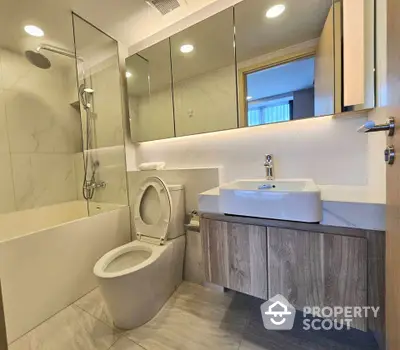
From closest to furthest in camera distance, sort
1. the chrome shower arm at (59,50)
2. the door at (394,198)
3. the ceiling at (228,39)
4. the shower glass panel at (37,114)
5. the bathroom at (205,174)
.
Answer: the door at (394,198)
the bathroom at (205,174)
the ceiling at (228,39)
the shower glass panel at (37,114)
the chrome shower arm at (59,50)

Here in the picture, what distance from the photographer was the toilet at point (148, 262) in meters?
1.27

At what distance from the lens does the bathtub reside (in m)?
1.29

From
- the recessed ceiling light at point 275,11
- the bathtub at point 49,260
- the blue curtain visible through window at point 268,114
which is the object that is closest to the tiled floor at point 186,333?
the bathtub at point 49,260

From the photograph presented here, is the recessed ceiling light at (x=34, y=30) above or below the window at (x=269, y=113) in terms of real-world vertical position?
above

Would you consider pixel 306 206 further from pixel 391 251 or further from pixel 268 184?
pixel 268 184

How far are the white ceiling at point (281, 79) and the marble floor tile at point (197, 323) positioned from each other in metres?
1.51

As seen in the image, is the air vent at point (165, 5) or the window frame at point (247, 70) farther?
the air vent at point (165, 5)

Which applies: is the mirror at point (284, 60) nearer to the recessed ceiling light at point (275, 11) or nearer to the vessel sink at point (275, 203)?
the recessed ceiling light at point (275, 11)

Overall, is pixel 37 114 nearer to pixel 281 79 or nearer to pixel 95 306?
pixel 95 306

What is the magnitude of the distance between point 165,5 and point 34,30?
1.25 m

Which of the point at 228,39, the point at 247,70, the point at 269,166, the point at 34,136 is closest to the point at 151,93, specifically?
the point at 228,39

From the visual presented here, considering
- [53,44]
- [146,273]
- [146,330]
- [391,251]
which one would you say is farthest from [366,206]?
[53,44]

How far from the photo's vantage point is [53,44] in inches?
79.7

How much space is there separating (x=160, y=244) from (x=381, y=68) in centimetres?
168
